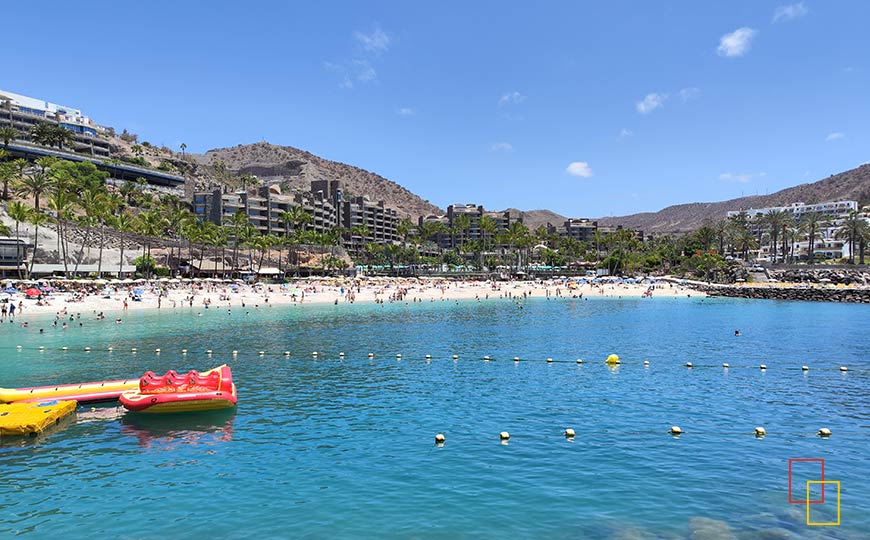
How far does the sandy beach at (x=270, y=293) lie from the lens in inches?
2397

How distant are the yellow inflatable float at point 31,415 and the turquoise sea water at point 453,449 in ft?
1.58

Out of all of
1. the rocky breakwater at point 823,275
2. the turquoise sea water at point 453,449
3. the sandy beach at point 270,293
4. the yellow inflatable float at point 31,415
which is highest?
the rocky breakwater at point 823,275

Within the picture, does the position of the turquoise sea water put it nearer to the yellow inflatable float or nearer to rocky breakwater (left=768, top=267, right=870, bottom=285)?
the yellow inflatable float

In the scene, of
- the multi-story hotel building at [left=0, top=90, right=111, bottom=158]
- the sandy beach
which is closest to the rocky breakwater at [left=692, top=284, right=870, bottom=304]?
the sandy beach

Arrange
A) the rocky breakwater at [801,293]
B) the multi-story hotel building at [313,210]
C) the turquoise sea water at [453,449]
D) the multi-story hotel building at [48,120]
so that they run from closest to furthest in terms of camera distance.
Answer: the turquoise sea water at [453,449], the rocky breakwater at [801,293], the multi-story hotel building at [48,120], the multi-story hotel building at [313,210]

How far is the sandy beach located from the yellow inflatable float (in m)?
39.1

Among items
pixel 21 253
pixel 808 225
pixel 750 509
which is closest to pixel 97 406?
pixel 750 509

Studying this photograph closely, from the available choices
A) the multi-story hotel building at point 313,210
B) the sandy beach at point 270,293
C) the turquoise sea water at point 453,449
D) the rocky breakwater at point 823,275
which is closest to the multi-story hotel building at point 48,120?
A: the multi-story hotel building at point 313,210

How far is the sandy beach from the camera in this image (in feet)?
200

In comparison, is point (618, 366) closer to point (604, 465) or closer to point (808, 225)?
point (604, 465)

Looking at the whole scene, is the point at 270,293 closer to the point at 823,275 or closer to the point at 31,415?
the point at 31,415

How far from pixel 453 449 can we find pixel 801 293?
88.0 metres

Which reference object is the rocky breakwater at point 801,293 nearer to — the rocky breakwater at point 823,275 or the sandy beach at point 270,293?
the sandy beach at point 270,293

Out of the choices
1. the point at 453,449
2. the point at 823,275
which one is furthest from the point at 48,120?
the point at 823,275
